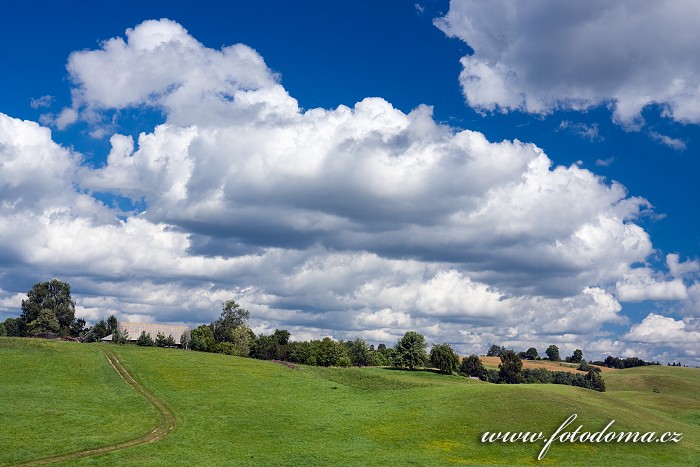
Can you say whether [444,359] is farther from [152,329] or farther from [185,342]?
[152,329]

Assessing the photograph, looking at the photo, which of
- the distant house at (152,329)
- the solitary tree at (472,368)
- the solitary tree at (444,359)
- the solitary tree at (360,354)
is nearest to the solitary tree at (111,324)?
the distant house at (152,329)

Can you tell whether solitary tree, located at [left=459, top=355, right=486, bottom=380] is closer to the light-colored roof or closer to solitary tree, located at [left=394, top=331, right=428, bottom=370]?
solitary tree, located at [left=394, top=331, right=428, bottom=370]

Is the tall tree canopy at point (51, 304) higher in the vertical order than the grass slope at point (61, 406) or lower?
higher

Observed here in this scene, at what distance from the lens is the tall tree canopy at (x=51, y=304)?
175 meters

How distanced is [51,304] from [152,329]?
32.3m

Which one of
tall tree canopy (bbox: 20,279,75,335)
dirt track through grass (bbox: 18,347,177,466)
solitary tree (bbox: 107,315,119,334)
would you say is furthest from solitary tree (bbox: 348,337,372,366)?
dirt track through grass (bbox: 18,347,177,466)

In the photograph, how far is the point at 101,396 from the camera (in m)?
65.7

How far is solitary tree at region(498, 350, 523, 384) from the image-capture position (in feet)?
602

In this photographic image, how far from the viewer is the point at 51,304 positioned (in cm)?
17812

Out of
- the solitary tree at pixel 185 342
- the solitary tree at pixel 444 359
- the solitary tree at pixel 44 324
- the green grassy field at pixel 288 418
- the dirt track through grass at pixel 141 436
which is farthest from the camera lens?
the solitary tree at pixel 44 324

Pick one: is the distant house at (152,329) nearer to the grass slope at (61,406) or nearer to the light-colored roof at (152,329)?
the light-colored roof at (152,329)

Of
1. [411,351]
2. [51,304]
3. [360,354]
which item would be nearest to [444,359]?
[411,351]

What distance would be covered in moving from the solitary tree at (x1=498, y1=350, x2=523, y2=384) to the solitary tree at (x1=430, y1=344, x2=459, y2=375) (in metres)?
35.4

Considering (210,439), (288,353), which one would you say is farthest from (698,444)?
(288,353)
